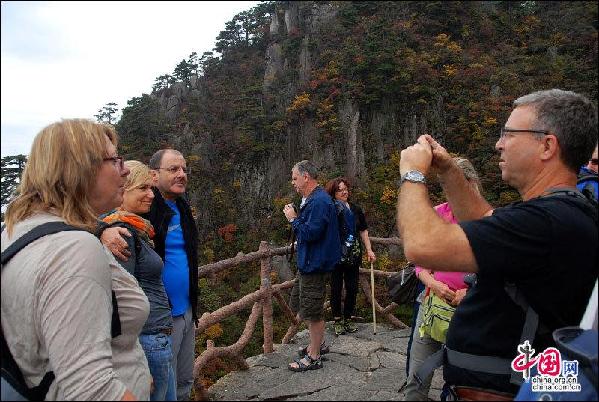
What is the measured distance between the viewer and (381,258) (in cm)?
1387

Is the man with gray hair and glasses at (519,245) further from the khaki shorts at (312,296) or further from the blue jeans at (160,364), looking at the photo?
the khaki shorts at (312,296)

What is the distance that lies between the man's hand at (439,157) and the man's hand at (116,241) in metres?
1.31

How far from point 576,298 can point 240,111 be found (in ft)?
89.5

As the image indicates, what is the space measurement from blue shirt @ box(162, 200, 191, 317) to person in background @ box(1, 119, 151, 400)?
4.42ft

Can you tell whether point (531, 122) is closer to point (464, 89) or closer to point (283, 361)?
point (283, 361)

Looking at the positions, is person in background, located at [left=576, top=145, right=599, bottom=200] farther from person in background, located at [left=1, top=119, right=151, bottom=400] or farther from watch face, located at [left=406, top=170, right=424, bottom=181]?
person in background, located at [left=1, top=119, right=151, bottom=400]

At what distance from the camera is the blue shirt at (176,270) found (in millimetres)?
2391

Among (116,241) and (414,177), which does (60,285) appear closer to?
(116,241)

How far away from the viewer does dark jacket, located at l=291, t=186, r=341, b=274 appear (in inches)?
138

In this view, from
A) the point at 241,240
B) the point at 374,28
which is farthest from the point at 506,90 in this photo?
the point at 241,240

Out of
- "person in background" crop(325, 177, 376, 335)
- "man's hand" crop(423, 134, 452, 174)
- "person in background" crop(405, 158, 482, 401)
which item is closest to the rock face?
"person in background" crop(325, 177, 376, 335)

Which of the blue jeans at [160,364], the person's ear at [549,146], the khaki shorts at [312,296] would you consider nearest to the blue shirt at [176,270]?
the blue jeans at [160,364]

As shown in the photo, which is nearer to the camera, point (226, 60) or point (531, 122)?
point (531, 122)

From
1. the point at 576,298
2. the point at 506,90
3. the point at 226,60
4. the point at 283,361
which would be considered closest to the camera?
the point at 576,298
